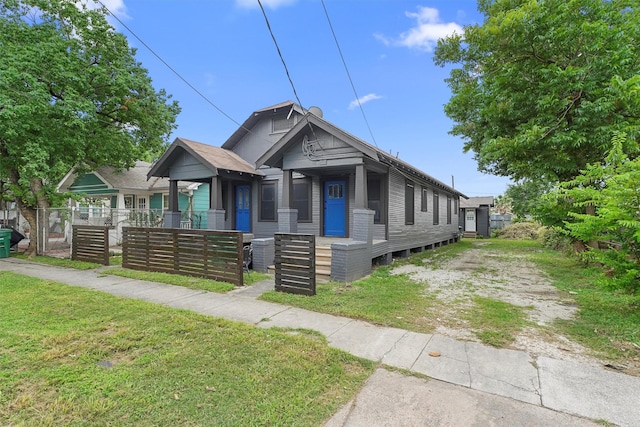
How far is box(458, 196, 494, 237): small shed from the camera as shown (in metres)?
27.0

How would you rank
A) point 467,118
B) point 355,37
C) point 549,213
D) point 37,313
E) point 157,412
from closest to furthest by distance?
1. point 157,412
2. point 37,313
3. point 549,213
4. point 355,37
5. point 467,118

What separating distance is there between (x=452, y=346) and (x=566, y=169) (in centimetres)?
791

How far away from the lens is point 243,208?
12.8 meters

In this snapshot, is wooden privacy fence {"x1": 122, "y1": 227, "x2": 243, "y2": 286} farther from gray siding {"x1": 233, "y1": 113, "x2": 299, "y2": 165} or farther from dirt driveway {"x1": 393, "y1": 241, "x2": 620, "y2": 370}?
gray siding {"x1": 233, "y1": 113, "x2": 299, "y2": 165}

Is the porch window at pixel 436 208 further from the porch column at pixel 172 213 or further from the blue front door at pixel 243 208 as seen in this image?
the porch column at pixel 172 213

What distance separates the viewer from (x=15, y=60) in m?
9.12

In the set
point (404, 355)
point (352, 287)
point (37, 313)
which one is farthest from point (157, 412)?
point (352, 287)

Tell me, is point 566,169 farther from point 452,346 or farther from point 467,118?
point 452,346

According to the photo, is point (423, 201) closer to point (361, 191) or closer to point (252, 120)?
point (361, 191)

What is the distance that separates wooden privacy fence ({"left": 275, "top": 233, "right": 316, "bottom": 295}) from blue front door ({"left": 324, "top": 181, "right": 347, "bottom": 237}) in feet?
15.5

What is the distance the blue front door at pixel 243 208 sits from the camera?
12.6m

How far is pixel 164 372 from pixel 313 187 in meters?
8.63

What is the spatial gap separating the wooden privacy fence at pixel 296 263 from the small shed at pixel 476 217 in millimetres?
24733

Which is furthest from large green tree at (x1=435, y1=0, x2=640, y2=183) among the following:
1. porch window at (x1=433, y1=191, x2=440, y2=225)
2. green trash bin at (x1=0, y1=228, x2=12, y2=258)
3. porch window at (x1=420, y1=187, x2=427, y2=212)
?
green trash bin at (x1=0, y1=228, x2=12, y2=258)
